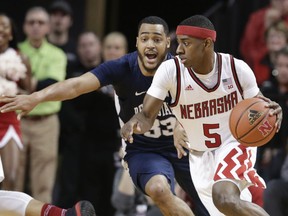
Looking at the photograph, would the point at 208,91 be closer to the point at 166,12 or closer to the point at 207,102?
the point at 207,102

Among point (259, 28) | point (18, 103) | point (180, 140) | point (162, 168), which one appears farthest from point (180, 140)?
point (259, 28)

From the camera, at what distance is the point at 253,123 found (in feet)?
23.1

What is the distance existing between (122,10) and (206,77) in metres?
6.55

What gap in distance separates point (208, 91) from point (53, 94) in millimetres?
1305

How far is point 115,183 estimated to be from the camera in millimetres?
10359

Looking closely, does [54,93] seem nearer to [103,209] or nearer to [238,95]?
[238,95]

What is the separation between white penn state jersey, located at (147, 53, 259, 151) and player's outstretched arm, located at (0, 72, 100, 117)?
671 millimetres

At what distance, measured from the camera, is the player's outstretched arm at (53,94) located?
23.8ft

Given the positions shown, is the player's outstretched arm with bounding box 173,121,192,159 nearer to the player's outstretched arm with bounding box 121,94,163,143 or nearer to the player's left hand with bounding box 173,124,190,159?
the player's left hand with bounding box 173,124,190,159

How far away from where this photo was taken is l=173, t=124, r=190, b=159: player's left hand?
7.49m

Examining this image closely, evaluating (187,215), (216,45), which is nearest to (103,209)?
(216,45)

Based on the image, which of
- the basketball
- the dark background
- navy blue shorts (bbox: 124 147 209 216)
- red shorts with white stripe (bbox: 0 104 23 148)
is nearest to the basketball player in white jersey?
the basketball

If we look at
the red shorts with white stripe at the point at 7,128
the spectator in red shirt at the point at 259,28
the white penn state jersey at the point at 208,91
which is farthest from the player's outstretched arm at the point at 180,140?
the spectator in red shirt at the point at 259,28

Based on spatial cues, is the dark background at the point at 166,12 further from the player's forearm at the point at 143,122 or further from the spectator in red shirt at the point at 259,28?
the player's forearm at the point at 143,122
